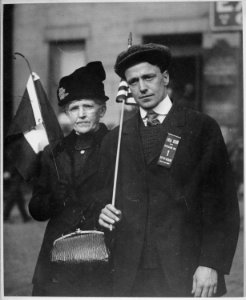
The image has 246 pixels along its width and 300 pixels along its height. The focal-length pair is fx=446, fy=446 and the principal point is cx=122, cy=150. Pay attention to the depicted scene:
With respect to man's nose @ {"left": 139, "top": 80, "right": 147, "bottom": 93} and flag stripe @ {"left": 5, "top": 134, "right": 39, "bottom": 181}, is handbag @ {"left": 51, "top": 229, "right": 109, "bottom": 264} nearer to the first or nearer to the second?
flag stripe @ {"left": 5, "top": 134, "right": 39, "bottom": 181}

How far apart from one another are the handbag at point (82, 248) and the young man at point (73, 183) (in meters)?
0.06

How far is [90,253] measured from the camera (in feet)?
5.27

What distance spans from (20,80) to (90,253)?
80 cm

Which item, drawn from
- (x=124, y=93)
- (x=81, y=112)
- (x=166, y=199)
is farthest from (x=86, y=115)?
(x=166, y=199)

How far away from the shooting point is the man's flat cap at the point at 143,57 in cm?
160

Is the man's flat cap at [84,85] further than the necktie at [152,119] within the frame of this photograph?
Yes

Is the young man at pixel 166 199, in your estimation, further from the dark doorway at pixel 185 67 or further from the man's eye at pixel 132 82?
the dark doorway at pixel 185 67

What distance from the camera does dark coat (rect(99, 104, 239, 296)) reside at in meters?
1.54

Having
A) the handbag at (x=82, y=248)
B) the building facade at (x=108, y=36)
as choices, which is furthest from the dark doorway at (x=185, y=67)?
the handbag at (x=82, y=248)

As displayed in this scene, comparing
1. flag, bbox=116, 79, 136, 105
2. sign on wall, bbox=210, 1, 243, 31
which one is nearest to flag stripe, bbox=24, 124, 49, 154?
flag, bbox=116, 79, 136, 105

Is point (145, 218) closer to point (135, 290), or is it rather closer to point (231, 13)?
point (135, 290)

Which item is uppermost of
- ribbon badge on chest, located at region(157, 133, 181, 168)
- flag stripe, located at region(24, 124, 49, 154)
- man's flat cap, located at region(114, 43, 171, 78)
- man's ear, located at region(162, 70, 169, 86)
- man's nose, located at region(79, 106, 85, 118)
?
man's flat cap, located at region(114, 43, 171, 78)

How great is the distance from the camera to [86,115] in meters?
1.75

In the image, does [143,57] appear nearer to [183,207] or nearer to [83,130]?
[83,130]
